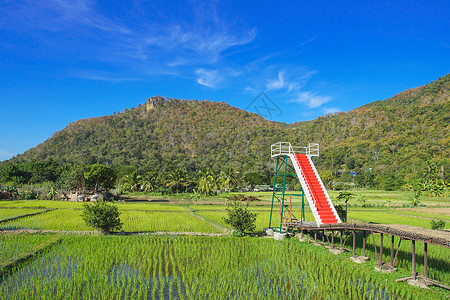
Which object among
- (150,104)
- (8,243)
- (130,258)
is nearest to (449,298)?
(130,258)

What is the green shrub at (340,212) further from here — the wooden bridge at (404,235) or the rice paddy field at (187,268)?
the wooden bridge at (404,235)

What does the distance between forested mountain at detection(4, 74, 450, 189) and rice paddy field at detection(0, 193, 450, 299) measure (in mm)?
64760

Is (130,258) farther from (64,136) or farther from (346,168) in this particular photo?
(64,136)

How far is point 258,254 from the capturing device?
14.1 meters

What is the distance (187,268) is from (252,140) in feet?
406

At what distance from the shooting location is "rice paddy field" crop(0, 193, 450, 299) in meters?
9.20

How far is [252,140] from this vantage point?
440ft

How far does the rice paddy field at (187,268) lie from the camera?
9195 millimetres

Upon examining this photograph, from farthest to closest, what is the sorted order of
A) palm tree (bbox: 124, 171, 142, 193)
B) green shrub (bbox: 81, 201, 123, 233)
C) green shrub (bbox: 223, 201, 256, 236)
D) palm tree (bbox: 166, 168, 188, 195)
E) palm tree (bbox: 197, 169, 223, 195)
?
palm tree (bbox: 124, 171, 142, 193)
palm tree (bbox: 166, 168, 188, 195)
palm tree (bbox: 197, 169, 223, 195)
green shrub (bbox: 223, 201, 256, 236)
green shrub (bbox: 81, 201, 123, 233)

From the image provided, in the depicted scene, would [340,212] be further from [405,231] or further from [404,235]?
[404,235]

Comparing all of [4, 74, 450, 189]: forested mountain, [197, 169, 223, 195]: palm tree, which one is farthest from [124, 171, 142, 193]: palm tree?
A: [4, 74, 450, 189]: forested mountain

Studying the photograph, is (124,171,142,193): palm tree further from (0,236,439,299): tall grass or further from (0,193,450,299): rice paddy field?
(0,236,439,299): tall grass

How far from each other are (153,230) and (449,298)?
1550cm

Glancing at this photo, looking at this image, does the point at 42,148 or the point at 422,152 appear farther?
the point at 42,148
